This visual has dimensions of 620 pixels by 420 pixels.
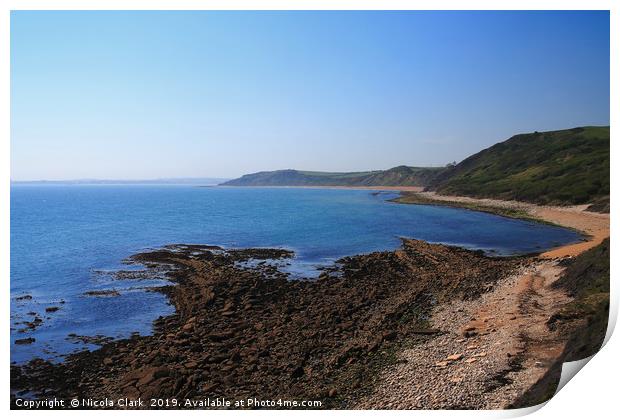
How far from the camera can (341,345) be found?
8.91m

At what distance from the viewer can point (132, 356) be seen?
8641 millimetres

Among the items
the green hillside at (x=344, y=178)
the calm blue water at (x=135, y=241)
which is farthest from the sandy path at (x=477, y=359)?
the green hillside at (x=344, y=178)

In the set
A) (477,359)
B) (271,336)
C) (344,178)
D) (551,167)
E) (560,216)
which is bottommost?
(271,336)

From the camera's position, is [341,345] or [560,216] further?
[560,216]

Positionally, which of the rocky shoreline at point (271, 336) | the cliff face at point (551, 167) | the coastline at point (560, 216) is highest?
the cliff face at point (551, 167)

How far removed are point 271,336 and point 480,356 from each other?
451cm

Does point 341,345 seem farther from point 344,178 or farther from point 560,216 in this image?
point 344,178

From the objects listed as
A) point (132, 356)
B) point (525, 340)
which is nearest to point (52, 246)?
point (132, 356)

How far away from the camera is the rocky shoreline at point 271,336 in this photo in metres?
7.34

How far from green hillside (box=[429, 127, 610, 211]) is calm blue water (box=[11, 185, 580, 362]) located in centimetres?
282

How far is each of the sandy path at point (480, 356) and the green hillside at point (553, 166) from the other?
3443 mm

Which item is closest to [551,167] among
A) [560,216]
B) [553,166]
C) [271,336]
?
[553,166]

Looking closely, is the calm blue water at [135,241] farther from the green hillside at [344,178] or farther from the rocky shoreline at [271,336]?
the green hillside at [344,178]
